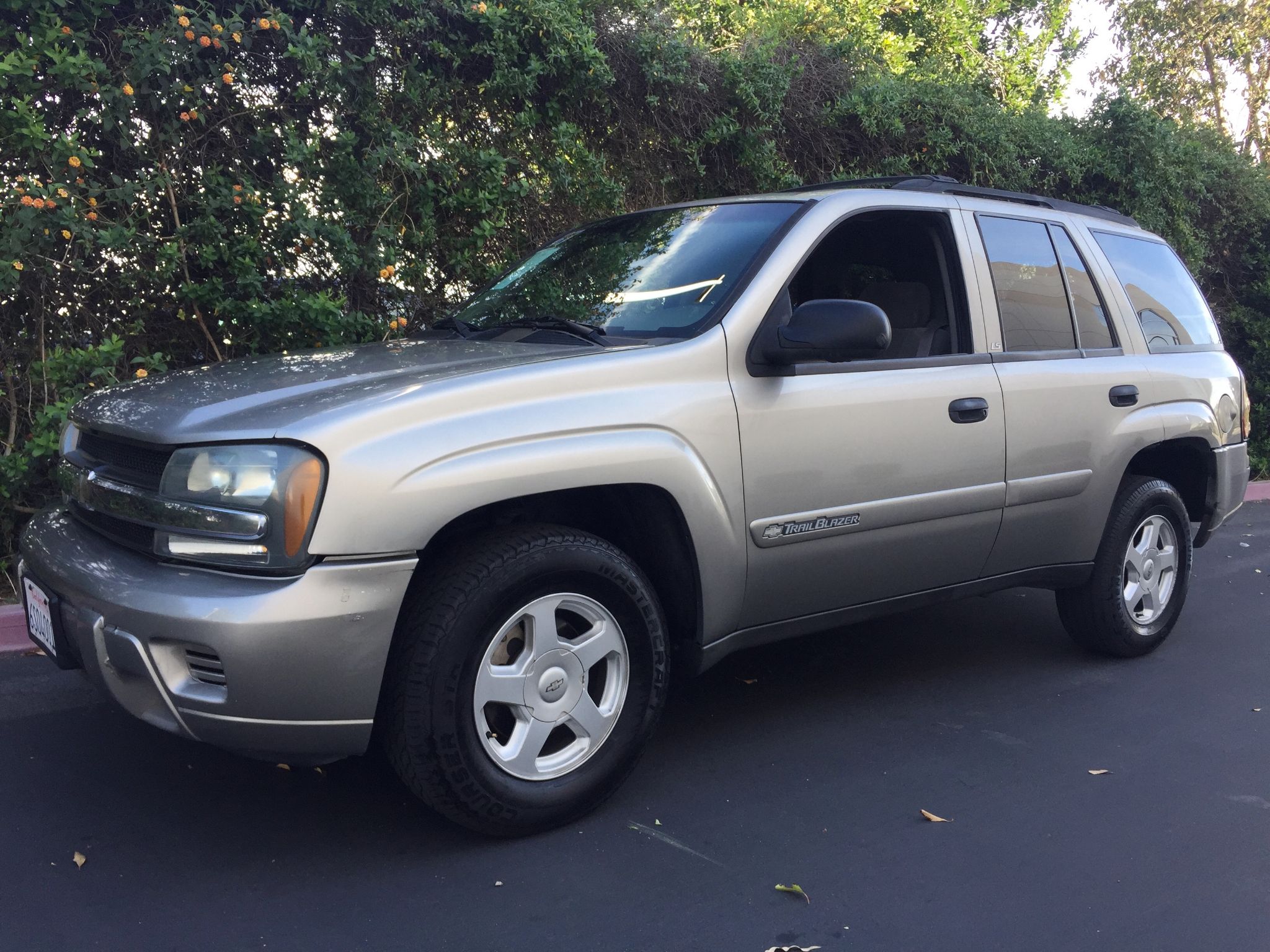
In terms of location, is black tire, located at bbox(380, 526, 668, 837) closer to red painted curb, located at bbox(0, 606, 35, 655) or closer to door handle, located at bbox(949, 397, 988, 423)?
door handle, located at bbox(949, 397, 988, 423)

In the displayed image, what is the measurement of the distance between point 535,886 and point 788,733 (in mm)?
1326

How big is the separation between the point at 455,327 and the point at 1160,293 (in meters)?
3.15

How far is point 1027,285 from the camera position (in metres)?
4.30

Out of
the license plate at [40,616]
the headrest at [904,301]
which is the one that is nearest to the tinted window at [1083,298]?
the headrest at [904,301]

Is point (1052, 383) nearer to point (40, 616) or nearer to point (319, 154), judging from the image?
point (40, 616)

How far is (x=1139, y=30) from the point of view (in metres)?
19.6

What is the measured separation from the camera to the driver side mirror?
3246 millimetres

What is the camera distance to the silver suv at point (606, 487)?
2596mm

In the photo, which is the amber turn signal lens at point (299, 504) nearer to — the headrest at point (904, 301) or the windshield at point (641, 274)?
the windshield at point (641, 274)

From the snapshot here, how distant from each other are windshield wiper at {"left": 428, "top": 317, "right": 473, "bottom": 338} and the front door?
1.12 m

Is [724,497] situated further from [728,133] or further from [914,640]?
[728,133]

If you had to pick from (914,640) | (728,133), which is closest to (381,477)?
(914,640)

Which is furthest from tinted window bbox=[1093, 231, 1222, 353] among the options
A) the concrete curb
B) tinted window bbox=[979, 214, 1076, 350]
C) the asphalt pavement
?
the concrete curb

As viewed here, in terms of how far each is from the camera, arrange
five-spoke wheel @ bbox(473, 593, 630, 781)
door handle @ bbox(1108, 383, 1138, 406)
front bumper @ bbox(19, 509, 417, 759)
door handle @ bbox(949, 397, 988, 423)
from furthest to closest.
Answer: door handle @ bbox(1108, 383, 1138, 406) → door handle @ bbox(949, 397, 988, 423) → five-spoke wheel @ bbox(473, 593, 630, 781) → front bumper @ bbox(19, 509, 417, 759)
